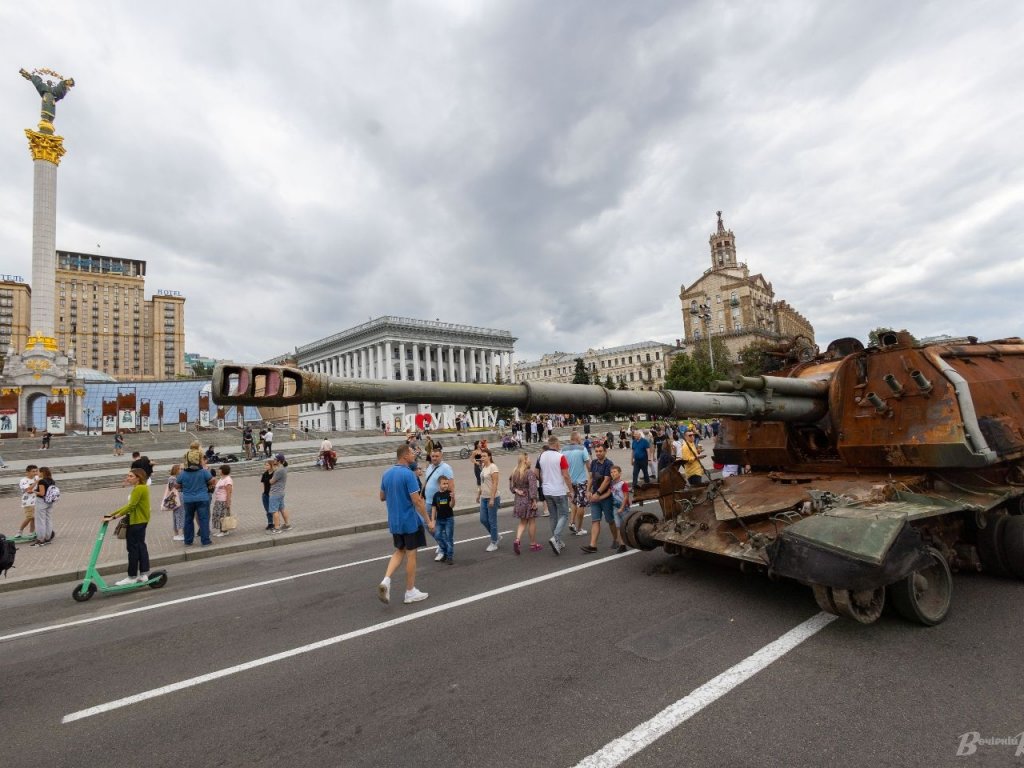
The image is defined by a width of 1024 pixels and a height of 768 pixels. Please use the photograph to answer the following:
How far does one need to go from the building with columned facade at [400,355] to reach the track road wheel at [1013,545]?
3164 inches

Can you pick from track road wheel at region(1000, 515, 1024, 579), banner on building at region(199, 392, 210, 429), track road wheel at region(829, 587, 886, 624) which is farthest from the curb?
banner on building at region(199, 392, 210, 429)

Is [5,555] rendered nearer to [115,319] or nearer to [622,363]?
[622,363]

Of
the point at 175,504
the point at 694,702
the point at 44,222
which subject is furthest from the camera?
the point at 44,222

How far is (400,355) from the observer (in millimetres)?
92750

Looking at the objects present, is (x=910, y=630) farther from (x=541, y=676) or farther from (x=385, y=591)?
(x=385, y=591)

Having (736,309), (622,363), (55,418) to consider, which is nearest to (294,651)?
(55,418)

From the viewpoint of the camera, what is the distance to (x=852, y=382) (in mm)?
6184

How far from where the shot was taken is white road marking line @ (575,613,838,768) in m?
2.87

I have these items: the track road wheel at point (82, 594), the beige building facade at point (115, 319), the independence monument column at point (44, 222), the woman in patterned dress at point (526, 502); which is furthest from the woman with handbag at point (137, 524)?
the beige building facade at point (115, 319)

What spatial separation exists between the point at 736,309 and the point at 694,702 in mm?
100716

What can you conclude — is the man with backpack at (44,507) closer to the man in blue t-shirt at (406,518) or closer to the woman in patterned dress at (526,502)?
the man in blue t-shirt at (406,518)

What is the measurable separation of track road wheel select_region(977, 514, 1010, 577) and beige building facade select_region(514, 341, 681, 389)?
9764cm

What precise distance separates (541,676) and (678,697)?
0.94 metres

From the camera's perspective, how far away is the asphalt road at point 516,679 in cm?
299
